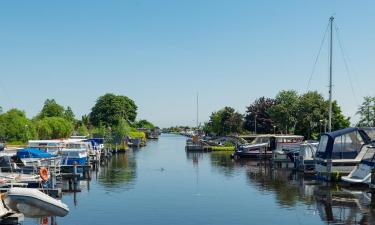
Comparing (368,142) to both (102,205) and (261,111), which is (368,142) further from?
(261,111)

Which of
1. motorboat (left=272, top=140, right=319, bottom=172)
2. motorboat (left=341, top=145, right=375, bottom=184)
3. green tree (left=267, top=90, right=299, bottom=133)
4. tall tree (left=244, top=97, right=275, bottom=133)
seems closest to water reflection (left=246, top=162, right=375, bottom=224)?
motorboat (left=341, top=145, right=375, bottom=184)

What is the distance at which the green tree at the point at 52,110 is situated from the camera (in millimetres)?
129250

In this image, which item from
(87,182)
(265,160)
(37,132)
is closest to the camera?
(87,182)

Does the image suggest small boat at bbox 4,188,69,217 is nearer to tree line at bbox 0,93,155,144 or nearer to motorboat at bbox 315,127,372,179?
motorboat at bbox 315,127,372,179

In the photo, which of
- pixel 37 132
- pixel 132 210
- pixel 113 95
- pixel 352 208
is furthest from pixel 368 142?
pixel 113 95

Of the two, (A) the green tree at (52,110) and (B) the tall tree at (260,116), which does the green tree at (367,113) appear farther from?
(A) the green tree at (52,110)

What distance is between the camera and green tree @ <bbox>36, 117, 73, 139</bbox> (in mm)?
90500

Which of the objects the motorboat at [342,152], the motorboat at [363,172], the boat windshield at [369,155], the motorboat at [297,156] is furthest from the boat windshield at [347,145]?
the motorboat at [297,156]

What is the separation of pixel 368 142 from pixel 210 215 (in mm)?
21682

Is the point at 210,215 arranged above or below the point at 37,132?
below

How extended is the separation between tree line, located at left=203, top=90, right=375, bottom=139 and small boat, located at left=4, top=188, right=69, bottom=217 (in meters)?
63.3

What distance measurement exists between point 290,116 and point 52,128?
47.0 m

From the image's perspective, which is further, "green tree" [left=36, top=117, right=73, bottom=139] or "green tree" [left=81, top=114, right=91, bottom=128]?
"green tree" [left=81, top=114, right=91, bottom=128]

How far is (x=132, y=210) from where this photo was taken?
30.6 metres
